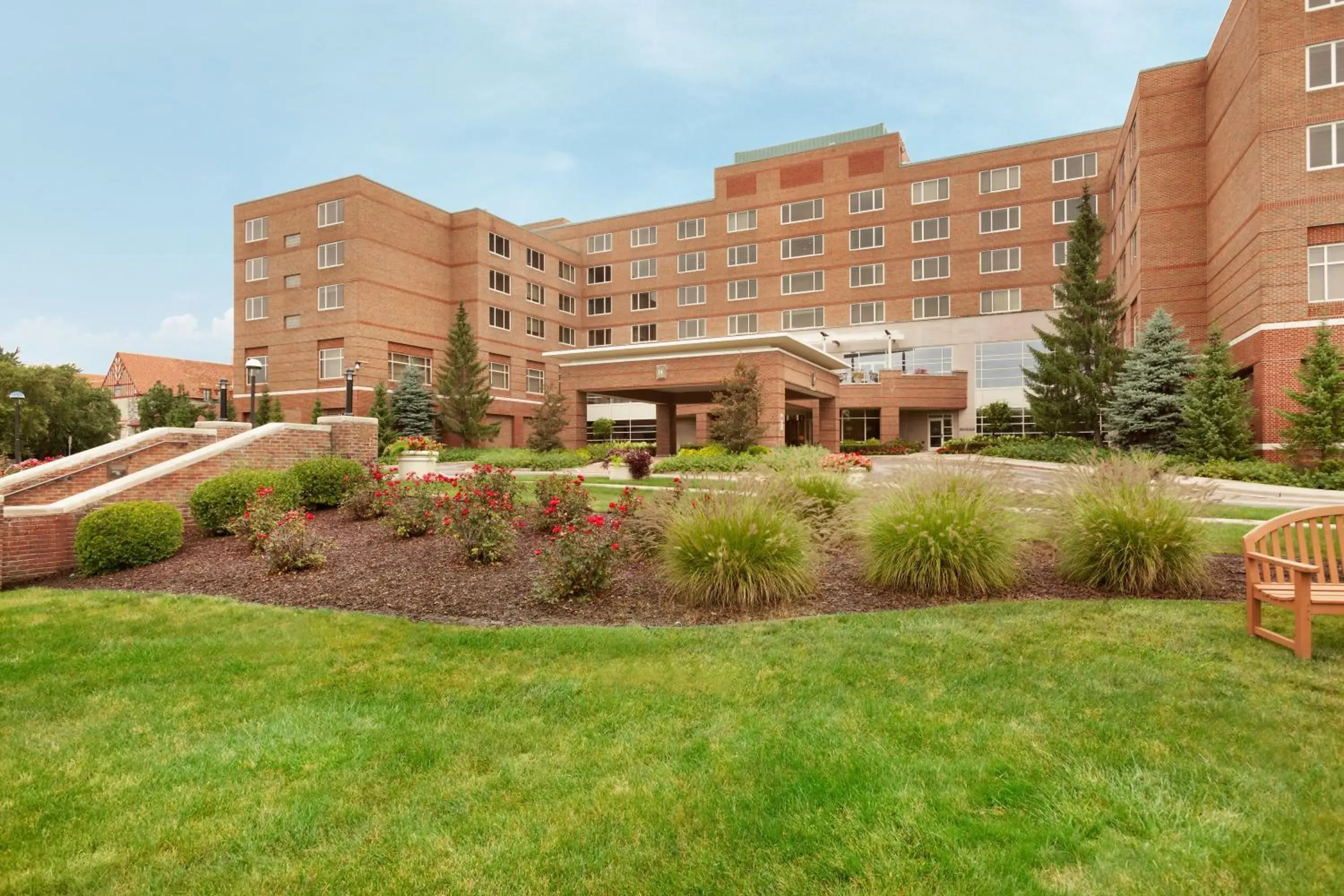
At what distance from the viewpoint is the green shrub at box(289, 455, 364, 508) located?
12.2 metres

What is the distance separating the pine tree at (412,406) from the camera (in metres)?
38.0

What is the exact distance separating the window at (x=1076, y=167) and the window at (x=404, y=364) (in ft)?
130

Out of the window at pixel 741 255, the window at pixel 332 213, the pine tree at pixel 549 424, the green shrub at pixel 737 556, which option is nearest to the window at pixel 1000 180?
the window at pixel 741 255

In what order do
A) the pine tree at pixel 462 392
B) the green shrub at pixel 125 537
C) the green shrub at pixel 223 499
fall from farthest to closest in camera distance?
the pine tree at pixel 462 392
the green shrub at pixel 223 499
the green shrub at pixel 125 537

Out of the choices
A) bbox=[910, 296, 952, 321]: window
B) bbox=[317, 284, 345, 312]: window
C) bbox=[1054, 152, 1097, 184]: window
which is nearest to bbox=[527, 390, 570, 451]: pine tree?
bbox=[317, 284, 345, 312]: window

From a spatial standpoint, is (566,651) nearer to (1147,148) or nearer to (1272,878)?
(1272,878)

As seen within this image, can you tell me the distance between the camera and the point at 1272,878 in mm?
2264

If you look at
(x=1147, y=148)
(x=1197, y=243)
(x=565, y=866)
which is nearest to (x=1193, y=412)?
(x=1197, y=243)

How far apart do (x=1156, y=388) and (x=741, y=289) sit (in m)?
29.8

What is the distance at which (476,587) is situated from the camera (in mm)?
7223

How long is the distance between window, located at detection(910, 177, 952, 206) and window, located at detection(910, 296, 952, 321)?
6134 mm

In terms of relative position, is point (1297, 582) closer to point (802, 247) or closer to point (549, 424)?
point (549, 424)

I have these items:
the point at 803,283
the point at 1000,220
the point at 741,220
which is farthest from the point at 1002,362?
the point at 741,220

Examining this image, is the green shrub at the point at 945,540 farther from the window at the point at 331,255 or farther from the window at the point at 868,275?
the window at the point at 868,275
